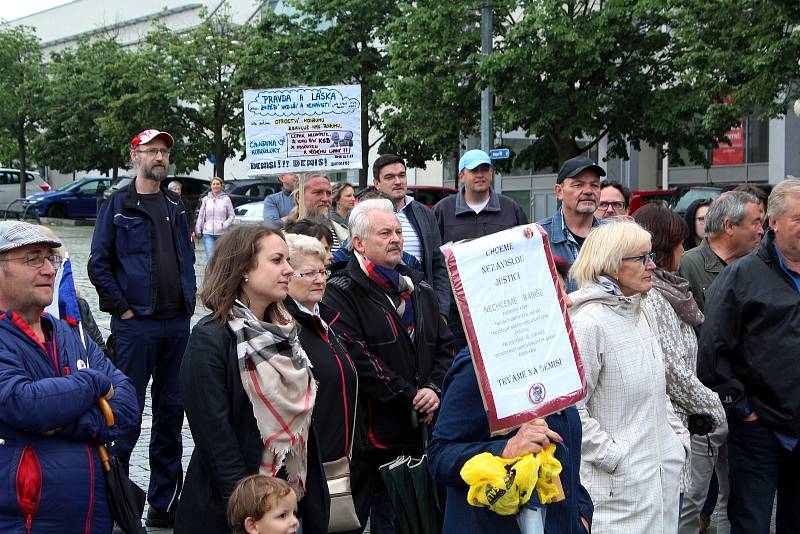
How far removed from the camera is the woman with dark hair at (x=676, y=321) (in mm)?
5004

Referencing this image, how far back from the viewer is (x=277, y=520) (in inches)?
148

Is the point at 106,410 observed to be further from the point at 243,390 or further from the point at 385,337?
the point at 385,337

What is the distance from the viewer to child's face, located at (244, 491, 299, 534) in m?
3.73

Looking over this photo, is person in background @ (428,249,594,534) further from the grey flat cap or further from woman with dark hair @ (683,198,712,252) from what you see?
woman with dark hair @ (683,198,712,252)

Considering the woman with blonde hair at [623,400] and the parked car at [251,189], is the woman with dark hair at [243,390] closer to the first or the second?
the woman with blonde hair at [623,400]

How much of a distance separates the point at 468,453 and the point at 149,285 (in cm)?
348

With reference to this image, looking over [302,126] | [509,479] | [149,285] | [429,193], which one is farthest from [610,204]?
[429,193]

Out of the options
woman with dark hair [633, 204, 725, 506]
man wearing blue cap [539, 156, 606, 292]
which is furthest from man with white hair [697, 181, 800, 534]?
man wearing blue cap [539, 156, 606, 292]

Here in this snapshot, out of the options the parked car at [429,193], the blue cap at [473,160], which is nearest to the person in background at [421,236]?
the blue cap at [473,160]

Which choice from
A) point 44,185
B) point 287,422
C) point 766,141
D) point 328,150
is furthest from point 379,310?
point 44,185

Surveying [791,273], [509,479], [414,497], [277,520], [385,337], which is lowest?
[414,497]

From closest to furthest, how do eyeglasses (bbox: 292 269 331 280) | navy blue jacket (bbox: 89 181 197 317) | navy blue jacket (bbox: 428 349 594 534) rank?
navy blue jacket (bbox: 428 349 594 534), eyeglasses (bbox: 292 269 331 280), navy blue jacket (bbox: 89 181 197 317)

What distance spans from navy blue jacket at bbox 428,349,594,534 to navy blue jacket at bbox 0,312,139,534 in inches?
50.4

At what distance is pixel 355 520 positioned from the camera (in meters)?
4.58
